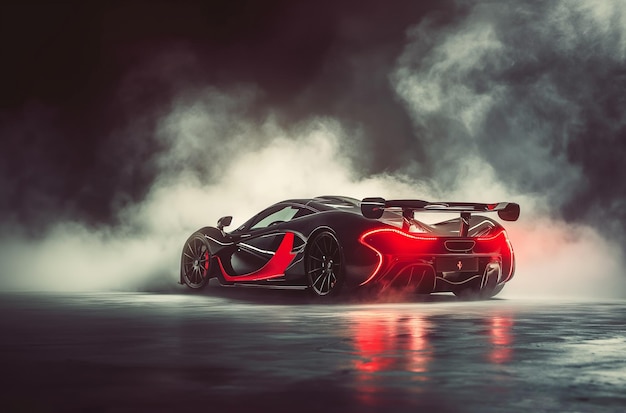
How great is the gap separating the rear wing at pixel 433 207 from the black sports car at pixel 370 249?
1cm

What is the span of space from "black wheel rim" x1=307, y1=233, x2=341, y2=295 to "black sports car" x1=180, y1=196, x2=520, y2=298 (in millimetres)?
11

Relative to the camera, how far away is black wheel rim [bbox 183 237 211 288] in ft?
49.6

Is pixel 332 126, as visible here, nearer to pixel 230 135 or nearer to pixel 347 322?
pixel 230 135

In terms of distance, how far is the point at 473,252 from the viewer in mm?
13047

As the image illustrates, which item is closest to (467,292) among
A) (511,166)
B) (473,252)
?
(473,252)

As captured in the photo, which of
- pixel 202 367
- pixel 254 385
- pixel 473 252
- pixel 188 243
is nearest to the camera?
pixel 254 385

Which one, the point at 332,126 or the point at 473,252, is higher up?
the point at 332,126

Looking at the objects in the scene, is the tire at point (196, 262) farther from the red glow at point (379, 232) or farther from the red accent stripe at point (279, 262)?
the red glow at point (379, 232)

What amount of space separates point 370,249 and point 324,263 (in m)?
0.73

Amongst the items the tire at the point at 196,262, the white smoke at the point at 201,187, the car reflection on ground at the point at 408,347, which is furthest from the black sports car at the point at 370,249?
the white smoke at the point at 201,187

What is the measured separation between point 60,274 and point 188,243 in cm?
535

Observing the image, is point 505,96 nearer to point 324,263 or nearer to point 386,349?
point 324,263

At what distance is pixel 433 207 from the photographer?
1238 centimetres

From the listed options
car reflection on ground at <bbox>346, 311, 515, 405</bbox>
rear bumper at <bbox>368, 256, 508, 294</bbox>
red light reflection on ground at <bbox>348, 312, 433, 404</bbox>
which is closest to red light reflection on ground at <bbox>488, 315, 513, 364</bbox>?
car reflection on ground at <bbox>346, 311, 515, 405</bbox>
